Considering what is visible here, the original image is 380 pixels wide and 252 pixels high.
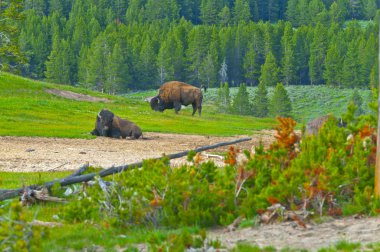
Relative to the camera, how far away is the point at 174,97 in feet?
166

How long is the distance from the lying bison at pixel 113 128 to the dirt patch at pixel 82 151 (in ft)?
2.50

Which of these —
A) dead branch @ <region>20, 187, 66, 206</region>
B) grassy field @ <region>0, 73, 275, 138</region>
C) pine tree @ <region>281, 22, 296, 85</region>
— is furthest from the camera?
pine tree @ <region>281, 22, 296, 85</region>

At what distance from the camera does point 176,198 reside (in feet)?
31.7

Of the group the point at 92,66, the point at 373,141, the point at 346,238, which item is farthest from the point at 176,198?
the point at 92,66

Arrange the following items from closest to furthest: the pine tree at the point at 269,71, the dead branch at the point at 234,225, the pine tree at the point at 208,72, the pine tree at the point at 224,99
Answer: the dead branch at the point at 234,225 → the pine tree at the point at 224,99 → the pine tree at the point at 269,71 → the pine tree at the point at 208,72

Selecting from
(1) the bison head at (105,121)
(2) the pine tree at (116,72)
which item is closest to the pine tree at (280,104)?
(2) the pine tree at (116,72)

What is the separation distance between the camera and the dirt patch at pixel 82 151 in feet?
63.7

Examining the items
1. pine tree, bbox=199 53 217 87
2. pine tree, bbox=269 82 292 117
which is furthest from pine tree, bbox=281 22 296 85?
pine tree, bbox=269 82 292 117

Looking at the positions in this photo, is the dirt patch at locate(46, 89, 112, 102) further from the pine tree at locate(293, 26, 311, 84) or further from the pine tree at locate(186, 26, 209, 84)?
the pine tree at locate(293, 26, 311, 84)

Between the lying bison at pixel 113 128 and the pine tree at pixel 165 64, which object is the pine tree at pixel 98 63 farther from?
the lying bison at pixel 113 128

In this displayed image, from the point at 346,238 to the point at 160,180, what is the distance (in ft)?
9.73

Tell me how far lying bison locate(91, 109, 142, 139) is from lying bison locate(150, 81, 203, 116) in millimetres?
19867

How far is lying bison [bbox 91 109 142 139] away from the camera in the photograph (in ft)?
95.9

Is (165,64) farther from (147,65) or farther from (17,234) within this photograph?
(17,234)
